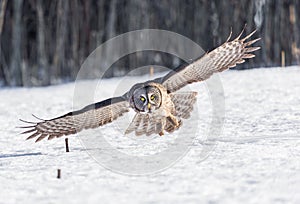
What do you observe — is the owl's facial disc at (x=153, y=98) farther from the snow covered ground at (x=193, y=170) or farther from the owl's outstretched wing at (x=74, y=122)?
the snow covered ground at (x=193, y=170)

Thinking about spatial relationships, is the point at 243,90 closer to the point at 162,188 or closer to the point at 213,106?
the point at 213,106

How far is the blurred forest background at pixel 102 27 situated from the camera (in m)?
15.4

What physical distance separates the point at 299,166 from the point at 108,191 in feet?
5.03

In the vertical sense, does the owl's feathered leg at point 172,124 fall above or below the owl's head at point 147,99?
below

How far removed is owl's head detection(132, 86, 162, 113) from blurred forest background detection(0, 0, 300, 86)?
29.5 ft

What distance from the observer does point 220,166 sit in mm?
5133

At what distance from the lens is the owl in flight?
5.96m

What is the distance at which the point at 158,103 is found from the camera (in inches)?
239

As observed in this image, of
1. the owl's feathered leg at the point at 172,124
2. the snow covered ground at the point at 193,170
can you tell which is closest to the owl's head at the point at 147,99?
the owl's feathered leg at the point at 172,124

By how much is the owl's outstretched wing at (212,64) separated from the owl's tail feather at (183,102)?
150 millimetres

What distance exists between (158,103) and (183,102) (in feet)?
1.49

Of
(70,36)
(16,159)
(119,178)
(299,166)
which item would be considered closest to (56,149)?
(16,159)

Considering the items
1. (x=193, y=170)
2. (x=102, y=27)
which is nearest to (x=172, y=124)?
(x=193, y=170)

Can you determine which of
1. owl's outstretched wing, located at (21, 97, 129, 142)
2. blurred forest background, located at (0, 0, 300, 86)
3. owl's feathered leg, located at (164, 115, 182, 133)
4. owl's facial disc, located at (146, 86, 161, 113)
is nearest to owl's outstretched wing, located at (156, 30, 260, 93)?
owl's facial disc, located at (146, 86, 161, 113)
